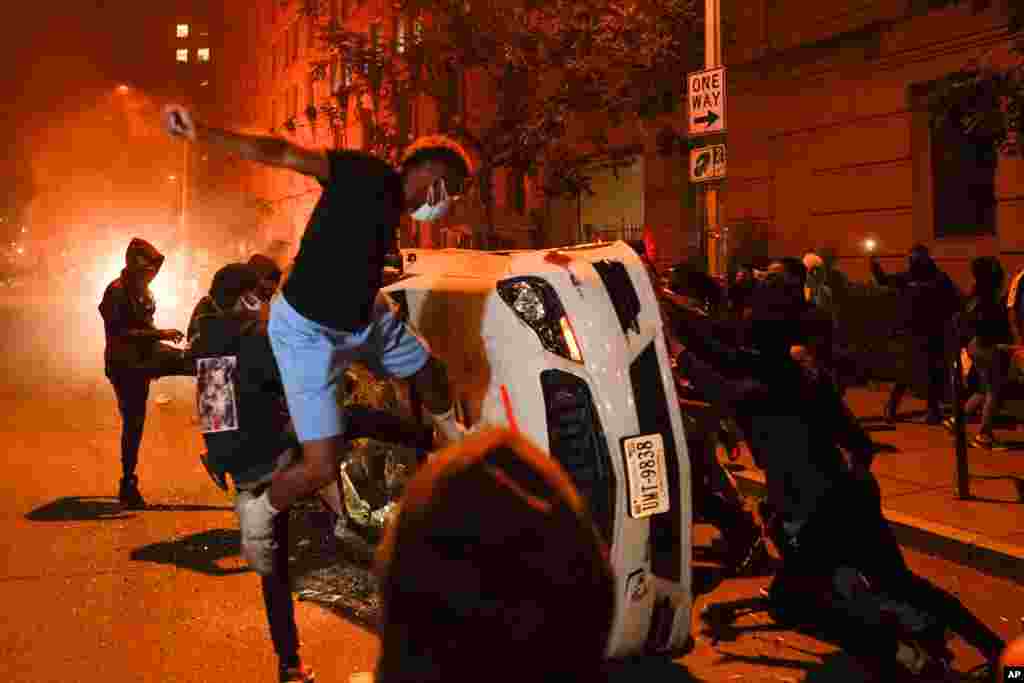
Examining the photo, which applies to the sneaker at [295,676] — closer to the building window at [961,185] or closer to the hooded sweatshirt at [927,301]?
the hooded sweatshirt at [927,301]

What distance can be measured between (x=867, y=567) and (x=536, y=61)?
10.6m

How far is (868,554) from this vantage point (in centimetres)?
423

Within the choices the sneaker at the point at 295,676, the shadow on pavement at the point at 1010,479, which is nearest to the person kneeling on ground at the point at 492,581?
the sneaker at the point at 295,676

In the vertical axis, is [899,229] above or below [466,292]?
above

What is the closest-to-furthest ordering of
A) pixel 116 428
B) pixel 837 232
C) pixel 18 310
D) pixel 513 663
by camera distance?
1. pixel 513 663
2. pixel 116 428
3. pixel 837 232
4. pixel 18 310

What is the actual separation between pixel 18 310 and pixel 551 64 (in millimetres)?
34018

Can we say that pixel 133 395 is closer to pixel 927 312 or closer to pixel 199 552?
pixel 199 552

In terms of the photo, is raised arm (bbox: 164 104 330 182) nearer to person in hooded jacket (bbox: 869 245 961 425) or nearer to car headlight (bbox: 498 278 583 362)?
car headlight (bbox: 498 278 583 362)

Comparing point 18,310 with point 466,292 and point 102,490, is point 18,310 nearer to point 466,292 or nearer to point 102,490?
point 102,490

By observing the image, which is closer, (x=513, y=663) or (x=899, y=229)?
(x=513, y=663)

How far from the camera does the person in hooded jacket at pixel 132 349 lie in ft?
26.2

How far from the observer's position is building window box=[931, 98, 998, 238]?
1343 centimetres

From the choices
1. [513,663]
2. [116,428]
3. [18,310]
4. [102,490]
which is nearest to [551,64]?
[116,428]

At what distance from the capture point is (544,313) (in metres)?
4.09
